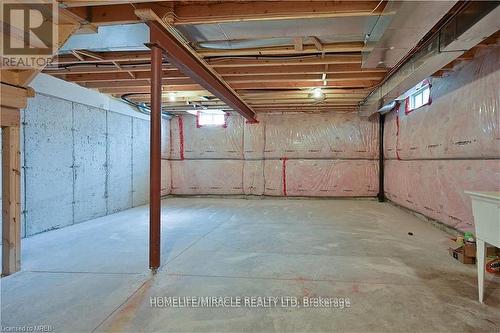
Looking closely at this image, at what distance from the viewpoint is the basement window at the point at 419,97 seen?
181 inches

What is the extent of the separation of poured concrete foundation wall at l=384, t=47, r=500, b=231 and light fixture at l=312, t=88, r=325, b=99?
1691 millimetres

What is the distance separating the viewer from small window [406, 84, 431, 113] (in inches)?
182

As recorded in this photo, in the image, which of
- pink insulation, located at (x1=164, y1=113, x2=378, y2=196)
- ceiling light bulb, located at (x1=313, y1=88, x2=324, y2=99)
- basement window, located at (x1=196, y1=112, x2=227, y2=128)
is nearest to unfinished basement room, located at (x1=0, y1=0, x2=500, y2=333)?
ceiling light bulb, located at (x1=313, y1=88, x2=324, y2=99)

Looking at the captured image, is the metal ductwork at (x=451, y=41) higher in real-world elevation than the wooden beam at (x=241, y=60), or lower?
lower

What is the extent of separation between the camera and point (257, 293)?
7.12ft

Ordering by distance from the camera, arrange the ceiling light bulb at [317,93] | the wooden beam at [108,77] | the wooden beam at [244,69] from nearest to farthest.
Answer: the wooden beam at [244,69], the wooden beam at [108,77], the ceiling light bulb at [317,93]

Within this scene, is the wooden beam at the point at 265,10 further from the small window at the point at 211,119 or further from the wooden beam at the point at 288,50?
the small window at the point at 211,119

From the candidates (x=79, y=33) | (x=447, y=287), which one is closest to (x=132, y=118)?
(x=79, y=33)

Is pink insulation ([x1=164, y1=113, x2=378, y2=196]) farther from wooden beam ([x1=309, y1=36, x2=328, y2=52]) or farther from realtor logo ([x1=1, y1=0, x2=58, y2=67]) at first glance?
realtor logo ([x1=1, y1=0, x2=58, y2=67])

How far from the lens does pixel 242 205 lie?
6551mm

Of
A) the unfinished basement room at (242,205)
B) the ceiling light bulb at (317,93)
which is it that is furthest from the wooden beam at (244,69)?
the ceiling light bulb at (317,93)

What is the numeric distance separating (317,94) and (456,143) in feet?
8.18

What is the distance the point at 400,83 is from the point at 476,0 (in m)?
1.67

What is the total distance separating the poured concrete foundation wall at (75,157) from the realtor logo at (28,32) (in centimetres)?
164
